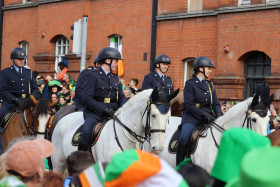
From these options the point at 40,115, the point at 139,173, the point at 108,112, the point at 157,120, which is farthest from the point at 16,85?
the point at 139,173

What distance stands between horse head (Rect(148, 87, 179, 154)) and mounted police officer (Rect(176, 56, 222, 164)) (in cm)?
131

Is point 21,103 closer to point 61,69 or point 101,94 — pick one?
point 101,94

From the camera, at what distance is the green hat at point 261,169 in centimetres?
192

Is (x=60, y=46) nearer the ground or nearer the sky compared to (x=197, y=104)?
nearer the sky

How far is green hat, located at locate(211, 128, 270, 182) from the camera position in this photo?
2.48 meters

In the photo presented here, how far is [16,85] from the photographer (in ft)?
38.7

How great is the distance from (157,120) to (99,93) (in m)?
1.54

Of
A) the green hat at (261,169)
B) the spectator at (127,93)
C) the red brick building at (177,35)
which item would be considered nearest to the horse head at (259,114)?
the green hat at (261,169)

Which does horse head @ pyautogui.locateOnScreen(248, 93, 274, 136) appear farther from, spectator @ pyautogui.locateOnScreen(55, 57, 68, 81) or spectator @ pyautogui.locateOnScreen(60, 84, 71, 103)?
spectator @ pyautogui.locateOnScreen(55, 57, 68, 81)

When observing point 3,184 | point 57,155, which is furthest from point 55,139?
point 3,184

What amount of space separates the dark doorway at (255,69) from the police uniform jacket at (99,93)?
9.95m

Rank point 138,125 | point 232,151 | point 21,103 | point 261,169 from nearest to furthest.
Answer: point 261,169 < point 232,151 < point 138,125 < point 21,103

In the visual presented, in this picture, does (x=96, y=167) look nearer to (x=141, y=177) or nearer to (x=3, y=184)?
(x=3, y=184)

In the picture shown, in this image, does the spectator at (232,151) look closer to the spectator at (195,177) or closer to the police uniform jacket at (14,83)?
the spectator at (195,177)
